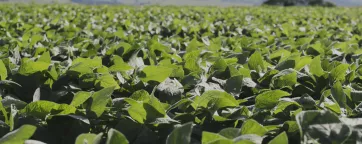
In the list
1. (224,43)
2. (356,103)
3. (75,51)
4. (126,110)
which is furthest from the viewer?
(224,43)

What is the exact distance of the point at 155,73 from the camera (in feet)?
6.34

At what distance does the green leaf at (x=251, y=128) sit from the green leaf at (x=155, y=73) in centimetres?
68

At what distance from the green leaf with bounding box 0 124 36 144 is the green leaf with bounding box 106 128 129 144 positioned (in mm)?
228

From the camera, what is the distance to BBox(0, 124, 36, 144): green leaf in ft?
3.76

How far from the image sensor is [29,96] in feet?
6.39

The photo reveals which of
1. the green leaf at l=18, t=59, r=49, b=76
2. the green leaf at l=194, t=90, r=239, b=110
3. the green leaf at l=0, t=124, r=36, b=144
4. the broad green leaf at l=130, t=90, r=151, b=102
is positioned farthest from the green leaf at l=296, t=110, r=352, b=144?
the green leaf at l=18, t=59, r=49, b=76

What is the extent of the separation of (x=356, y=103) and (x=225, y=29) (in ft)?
13.9

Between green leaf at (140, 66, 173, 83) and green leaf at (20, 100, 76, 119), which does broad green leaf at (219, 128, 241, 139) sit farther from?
green leaf at (140, 66, 173, 83)

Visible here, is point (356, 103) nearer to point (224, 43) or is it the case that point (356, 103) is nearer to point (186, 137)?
point (186, 137)

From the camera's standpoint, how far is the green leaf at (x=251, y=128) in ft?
4.14

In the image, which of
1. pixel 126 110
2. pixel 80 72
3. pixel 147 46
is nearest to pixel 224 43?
pixel 147 46

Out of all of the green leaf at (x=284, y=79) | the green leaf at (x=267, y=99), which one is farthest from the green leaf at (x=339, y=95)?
the green leaf at (x=284, y=79)

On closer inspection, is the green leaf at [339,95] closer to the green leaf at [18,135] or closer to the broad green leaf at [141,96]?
the broad green leaf at [141,96]

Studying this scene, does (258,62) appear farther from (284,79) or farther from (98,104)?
(98,104)
